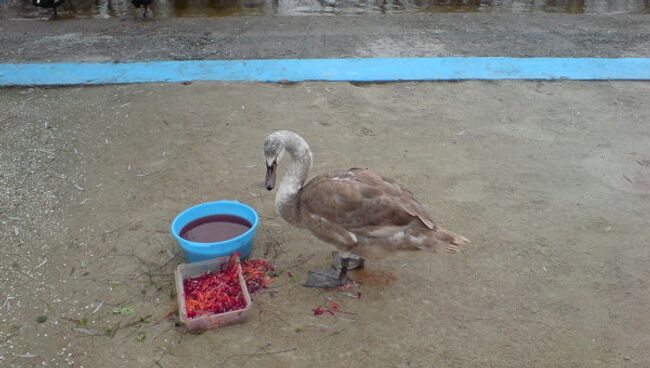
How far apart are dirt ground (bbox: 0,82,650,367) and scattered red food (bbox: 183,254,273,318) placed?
124 millimetres

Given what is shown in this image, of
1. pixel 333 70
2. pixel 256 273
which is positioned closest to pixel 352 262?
pixel 256 273

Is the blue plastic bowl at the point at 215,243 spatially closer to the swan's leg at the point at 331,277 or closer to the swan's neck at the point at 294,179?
the swan's neck at the point at 294,179

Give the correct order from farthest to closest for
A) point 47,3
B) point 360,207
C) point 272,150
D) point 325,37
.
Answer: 1. point 47,3
2. point 325,37
3. point 272,150
4. point 360,207

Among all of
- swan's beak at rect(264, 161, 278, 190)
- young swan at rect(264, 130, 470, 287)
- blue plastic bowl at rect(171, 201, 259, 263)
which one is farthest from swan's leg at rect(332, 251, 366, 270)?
swan's beak at rect(264, 161, 278, 190)

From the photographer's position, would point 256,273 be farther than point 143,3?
No

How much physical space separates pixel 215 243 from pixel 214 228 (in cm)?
42

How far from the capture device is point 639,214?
4.21 metres

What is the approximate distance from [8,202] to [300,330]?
9.12 feet

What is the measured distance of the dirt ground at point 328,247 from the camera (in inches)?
121

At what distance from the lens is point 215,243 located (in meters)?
3.41

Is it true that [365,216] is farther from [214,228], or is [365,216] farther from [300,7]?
[300,7]

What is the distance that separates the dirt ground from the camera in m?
3.08

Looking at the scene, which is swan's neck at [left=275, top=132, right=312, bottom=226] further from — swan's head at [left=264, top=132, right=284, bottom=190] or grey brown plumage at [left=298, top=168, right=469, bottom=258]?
grey brown plumage at [left=298, top=168, right=469, bottom=258]

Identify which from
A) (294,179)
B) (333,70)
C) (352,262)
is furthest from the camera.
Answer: (333,70)
